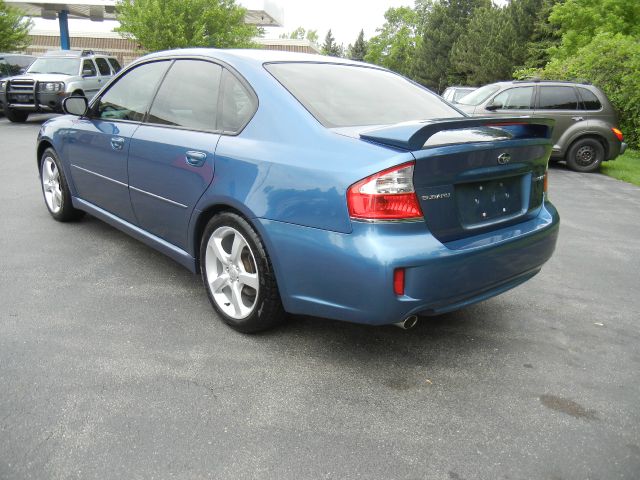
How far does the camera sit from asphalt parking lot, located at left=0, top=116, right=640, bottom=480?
2174mm

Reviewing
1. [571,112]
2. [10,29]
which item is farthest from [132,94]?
[10,29]

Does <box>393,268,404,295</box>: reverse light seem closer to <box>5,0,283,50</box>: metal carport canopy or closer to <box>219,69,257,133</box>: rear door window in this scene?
<box>219,69,257,133</box>: rear door window

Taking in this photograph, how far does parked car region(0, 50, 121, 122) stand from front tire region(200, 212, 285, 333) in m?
13.0

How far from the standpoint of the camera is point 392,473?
83.4 inches

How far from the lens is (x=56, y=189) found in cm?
530

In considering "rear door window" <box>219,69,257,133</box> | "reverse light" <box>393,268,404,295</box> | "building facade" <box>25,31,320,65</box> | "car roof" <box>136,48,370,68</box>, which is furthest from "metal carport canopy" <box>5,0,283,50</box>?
"reverse light" <box>393,268,404,295</box>

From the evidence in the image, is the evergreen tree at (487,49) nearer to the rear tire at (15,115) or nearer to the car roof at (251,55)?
the rear tire at (15,115)

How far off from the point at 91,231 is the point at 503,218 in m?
3.81

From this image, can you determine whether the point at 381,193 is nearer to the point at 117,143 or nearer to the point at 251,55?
the point at 251,55

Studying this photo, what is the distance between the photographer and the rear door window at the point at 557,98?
11023 millimetres

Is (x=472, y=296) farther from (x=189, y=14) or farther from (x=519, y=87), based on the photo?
(x=189, y=14)

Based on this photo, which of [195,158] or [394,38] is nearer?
[195,158]

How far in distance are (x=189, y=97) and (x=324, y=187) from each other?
1.47 metres

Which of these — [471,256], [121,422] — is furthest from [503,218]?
[121,422]
